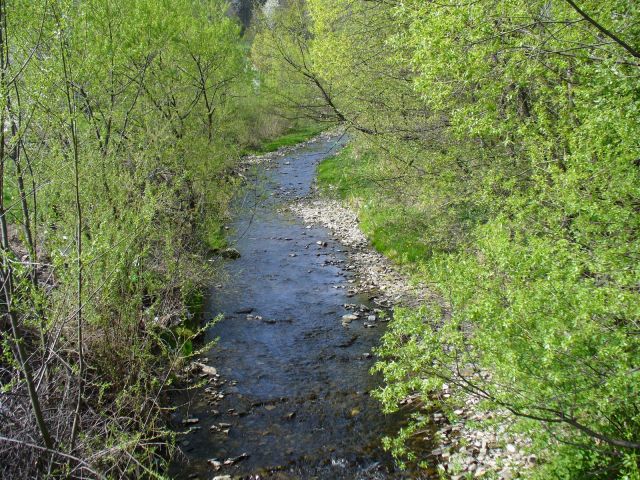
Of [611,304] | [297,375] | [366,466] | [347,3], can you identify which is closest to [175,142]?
[347,3]

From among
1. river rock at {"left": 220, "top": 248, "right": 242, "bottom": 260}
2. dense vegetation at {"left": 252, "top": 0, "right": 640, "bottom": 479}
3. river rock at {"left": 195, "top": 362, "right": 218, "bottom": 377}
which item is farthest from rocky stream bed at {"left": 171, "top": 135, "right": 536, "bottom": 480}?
dense vegetation at {"left": 252, "top": 0, "right": 640, "bottom": 479}

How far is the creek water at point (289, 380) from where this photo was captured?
7516mm

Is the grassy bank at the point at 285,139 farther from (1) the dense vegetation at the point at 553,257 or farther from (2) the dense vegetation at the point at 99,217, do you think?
Result: (1) the dense vegetation at the point at 553,257

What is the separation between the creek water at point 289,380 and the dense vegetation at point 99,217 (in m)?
1.01

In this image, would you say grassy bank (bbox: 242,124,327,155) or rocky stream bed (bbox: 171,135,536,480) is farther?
grassy bank (bbox: 242,124,327,155)

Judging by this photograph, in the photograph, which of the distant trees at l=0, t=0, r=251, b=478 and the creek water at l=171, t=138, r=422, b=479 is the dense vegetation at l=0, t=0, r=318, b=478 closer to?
the distant trees at l=0, t=0, r=251, b=478

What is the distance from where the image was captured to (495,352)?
4.95 meters

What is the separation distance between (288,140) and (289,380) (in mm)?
30224

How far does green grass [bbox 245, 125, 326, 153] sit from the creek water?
18313 mm

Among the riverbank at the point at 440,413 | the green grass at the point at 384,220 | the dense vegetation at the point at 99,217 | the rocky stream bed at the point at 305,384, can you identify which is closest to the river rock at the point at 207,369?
the rocky stream bed at the point at 305,384

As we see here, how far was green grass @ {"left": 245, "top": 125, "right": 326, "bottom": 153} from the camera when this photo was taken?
35.0 meters

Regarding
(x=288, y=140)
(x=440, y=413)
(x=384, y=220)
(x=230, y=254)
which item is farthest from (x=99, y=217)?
(x=288, y=140)

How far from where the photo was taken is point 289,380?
9797mm

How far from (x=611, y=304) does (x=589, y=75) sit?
3.65 m
